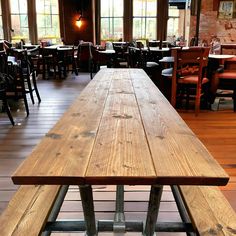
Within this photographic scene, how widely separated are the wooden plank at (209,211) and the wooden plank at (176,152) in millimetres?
511

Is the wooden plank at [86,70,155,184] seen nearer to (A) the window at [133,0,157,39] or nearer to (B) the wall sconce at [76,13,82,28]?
(B) the wall sconce at [76,13,82,28]

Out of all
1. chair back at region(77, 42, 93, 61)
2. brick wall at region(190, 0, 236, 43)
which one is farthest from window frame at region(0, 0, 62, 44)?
brick wall at region(190, 0, 236, 43)

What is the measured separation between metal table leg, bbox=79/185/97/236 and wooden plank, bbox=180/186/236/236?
52 cm

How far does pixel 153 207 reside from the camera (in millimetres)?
1444

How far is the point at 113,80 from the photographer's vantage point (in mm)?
2766

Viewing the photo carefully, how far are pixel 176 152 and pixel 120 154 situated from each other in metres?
0.21

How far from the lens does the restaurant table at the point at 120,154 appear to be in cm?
98

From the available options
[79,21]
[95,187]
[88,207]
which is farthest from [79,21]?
[88,207]

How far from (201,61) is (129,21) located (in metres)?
7.78

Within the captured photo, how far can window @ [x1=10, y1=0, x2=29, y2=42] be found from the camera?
37.4 ft

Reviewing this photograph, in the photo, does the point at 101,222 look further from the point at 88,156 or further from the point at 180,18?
the point at 180,18

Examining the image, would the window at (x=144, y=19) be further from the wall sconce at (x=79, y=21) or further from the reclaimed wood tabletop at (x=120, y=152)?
the reclaimed wood tabletop at (x=120, y=152)

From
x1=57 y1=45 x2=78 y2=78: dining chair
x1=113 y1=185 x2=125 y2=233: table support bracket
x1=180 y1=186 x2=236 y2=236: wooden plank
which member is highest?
x1=57 y1=45 x2=78 y2=78: dining chair

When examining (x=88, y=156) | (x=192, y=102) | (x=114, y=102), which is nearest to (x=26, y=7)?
(x=192, y=102)
